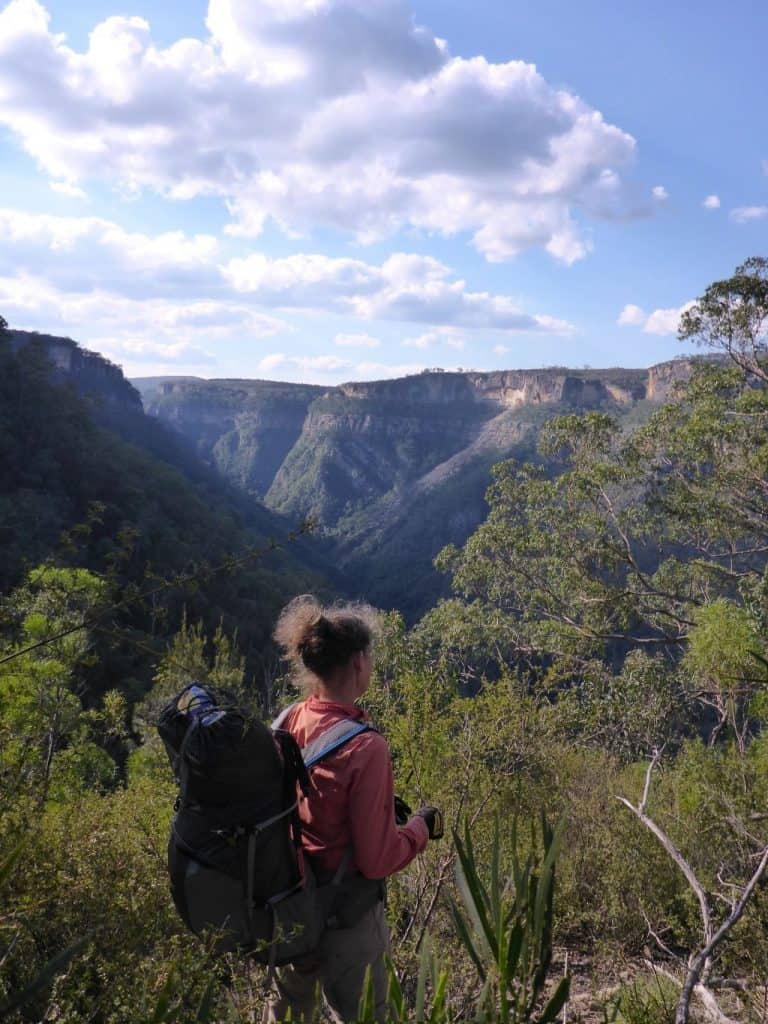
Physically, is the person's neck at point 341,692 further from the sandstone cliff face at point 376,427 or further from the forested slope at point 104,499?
the sandstone cliff face at point 376,427

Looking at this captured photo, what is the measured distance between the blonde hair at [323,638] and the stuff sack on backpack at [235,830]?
12.2 inches

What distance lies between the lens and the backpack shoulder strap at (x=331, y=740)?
71.8 inches

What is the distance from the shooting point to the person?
1.79m

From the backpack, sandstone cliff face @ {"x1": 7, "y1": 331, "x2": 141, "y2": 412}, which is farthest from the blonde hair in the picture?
sandstone cliff face @ {"x1": 7, "y1": 331, "x2": 141, "y2": 412}

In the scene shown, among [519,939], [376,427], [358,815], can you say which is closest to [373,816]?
[358,815]

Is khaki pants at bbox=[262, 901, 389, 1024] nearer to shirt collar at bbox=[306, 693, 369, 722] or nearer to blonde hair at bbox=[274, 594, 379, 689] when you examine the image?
shirt collar at bbox=[306, 693, 369, 722]

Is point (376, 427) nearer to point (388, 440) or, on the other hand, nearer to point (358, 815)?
point (388, 440)

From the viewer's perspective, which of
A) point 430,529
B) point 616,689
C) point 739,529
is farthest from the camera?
point 430,529

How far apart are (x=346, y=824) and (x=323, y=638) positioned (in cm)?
46

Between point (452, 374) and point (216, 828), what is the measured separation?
351ft

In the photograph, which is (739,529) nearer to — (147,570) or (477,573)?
(477,573)

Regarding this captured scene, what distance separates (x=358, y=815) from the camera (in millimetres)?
1782

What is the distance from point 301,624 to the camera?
2.03 metres

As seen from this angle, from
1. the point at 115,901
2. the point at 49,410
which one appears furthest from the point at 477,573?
the point at 49,410
